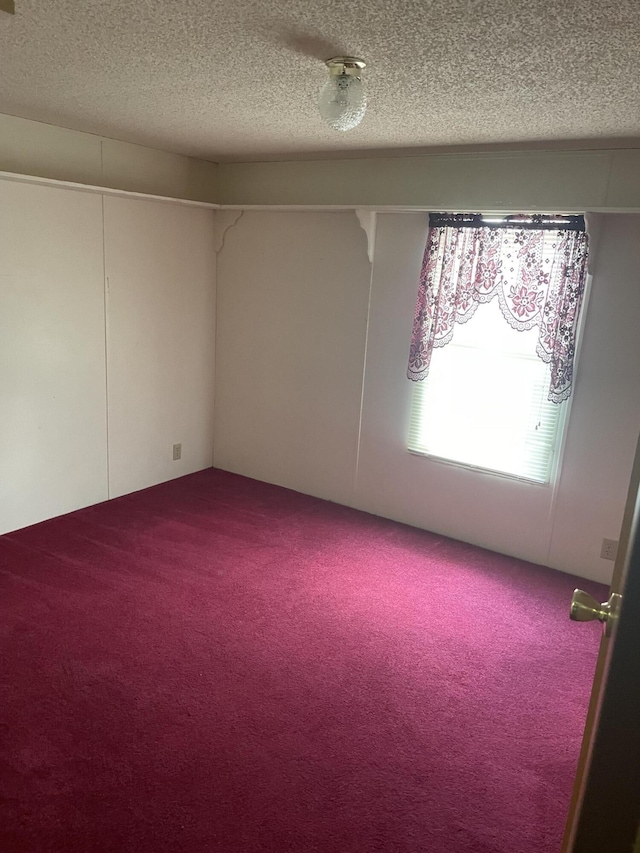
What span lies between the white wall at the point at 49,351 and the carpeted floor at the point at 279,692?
294mm

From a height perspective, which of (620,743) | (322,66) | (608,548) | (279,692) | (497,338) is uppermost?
(322,66)

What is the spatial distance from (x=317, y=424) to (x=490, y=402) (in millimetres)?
1264

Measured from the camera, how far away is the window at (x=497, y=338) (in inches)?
131

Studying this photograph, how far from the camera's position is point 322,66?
2.15 m

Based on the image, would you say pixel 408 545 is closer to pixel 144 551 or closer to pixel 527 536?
pixel 527 536

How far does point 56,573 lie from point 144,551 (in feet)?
1.58

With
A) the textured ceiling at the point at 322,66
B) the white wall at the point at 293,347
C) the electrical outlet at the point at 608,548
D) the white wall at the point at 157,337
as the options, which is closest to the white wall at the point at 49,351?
the white wall at the point at 157,337

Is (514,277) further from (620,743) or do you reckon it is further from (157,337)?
(620,743)

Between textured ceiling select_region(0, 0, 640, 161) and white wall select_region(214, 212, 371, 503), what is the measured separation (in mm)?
945

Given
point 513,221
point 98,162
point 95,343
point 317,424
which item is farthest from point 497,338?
point 98,162

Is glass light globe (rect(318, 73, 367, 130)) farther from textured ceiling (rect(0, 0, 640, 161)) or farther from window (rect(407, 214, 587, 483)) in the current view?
window (rect(407, 214, 587, 483))

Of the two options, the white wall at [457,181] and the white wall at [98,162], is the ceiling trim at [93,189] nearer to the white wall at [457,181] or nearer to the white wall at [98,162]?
the white wall at [98,162]

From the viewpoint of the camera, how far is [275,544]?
3.76 metres

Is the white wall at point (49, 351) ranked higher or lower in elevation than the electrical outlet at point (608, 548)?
higher
